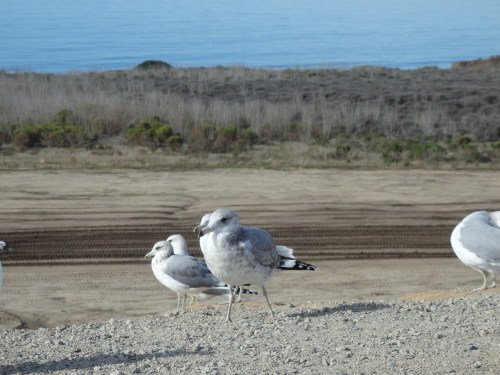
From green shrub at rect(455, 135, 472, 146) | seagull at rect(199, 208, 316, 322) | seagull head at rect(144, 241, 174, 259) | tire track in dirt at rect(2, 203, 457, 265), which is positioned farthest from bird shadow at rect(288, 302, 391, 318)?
green shrub at rect(455, 135, 472, 146)

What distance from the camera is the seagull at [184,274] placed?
38.0 feet

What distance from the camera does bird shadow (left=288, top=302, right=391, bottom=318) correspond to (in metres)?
10.2

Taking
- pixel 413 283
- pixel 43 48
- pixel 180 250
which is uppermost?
pixel 43 48

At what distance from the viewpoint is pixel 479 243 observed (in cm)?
1096

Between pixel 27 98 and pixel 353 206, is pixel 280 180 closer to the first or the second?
pixel 353 206

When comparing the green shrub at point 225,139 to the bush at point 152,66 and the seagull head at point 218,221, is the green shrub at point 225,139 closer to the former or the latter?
the seagull head at point 218,221

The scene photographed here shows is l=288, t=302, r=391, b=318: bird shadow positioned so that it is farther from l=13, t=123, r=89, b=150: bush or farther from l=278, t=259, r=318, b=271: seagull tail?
l=13, t=123, r=89, b=150: bush

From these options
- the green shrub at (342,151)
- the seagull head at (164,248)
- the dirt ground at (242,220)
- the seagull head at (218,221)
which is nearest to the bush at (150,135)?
the dirt ground at (242,220)

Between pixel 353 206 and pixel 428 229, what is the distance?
260 cm

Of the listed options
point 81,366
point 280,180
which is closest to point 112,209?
point 280,180

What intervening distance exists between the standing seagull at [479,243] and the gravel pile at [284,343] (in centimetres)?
63

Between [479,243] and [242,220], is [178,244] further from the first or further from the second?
[242,220]

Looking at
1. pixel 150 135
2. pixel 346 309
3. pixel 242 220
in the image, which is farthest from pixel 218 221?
pixel 150 135

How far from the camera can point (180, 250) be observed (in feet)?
41.3
